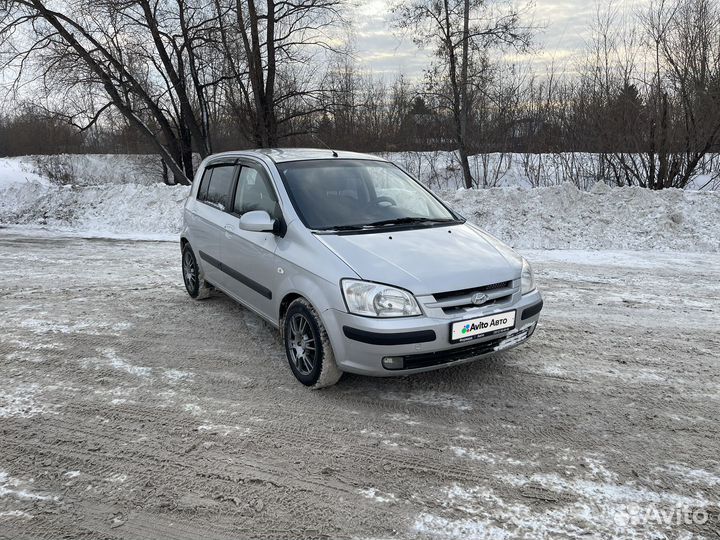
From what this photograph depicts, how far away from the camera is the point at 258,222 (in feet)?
13.7

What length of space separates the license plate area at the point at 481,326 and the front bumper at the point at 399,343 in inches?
1.1

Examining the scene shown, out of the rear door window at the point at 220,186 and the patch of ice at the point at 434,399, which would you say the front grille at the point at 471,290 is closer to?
the patch of ice at the point at 434,399

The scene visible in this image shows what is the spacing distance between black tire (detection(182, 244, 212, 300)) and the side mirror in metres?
2.06

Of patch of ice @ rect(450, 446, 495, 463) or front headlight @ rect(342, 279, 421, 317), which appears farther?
front headlight @ rect(342, 279, 421, 317)

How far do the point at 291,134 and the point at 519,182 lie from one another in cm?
791

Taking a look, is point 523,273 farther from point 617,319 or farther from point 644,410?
point 617,319

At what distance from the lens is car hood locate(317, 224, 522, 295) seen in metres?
3.53

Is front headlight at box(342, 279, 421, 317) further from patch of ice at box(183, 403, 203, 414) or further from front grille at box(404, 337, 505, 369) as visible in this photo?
patch of ice at box(183, 403, 203, 414)

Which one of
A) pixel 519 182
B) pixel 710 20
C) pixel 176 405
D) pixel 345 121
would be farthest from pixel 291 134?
pixel 176 405

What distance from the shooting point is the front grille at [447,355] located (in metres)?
3.48

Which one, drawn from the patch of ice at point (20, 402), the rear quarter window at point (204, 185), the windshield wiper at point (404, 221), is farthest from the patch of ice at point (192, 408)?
the rear quarter window at point (204, 185)

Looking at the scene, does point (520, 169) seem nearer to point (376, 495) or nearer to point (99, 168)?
point (376, 495)

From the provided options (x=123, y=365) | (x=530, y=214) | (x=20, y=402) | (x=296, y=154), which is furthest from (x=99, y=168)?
(x=20, y=402)

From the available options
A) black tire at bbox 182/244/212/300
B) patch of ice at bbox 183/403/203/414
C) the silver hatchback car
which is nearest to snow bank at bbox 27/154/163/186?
black tire at bbox 182/244/212/300
